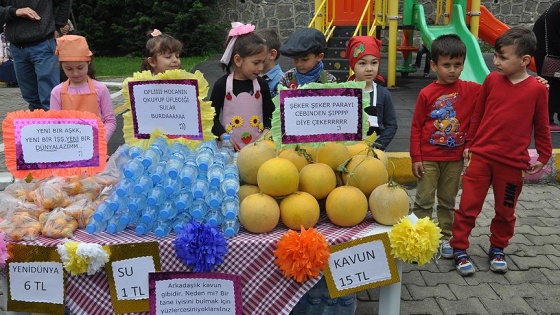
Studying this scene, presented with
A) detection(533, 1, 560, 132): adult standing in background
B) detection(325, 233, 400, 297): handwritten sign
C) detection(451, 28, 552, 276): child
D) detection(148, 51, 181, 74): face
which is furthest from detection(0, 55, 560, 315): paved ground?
detection(533, 1, 560, 132): adult standing in background

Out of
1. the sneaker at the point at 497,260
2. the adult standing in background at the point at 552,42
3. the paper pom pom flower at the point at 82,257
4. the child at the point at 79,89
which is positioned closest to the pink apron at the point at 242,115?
the child at the point at 79,89

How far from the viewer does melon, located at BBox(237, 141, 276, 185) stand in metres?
2.29

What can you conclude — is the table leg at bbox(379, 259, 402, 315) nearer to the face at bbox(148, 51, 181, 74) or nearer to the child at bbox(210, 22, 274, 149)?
the child at bbox(210, 22, 274, 149)

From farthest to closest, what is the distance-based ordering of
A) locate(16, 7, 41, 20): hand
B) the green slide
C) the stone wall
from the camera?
the stone wall, the green slide, locate(16, 7, 41, 20): hand


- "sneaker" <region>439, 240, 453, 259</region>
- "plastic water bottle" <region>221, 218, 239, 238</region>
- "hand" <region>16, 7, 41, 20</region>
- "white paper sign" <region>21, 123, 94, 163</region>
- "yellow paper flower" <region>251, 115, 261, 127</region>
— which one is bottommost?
"sneaker" <region>439, 240, 453, 259</region>

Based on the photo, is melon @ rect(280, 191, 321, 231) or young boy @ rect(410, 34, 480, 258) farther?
young boy @ rect(410, 34, 480, 258)

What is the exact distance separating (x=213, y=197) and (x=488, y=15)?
9.66m

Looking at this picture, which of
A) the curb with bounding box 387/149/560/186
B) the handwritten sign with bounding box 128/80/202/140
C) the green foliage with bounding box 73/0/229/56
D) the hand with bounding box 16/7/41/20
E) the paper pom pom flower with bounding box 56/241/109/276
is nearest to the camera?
the paper pom pom flower with bounding box 56/241/109/276

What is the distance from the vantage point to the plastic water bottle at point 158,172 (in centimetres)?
213

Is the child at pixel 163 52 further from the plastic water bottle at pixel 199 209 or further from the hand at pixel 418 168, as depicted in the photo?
the hand at pixel 418 168

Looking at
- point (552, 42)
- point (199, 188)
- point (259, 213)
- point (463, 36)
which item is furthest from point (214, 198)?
point (463, 36)

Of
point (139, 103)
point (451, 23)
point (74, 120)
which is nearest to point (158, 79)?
point (139, 103)

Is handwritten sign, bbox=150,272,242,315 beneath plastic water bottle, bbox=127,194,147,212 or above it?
beneath

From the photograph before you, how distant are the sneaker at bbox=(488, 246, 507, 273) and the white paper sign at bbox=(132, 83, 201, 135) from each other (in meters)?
2.07
